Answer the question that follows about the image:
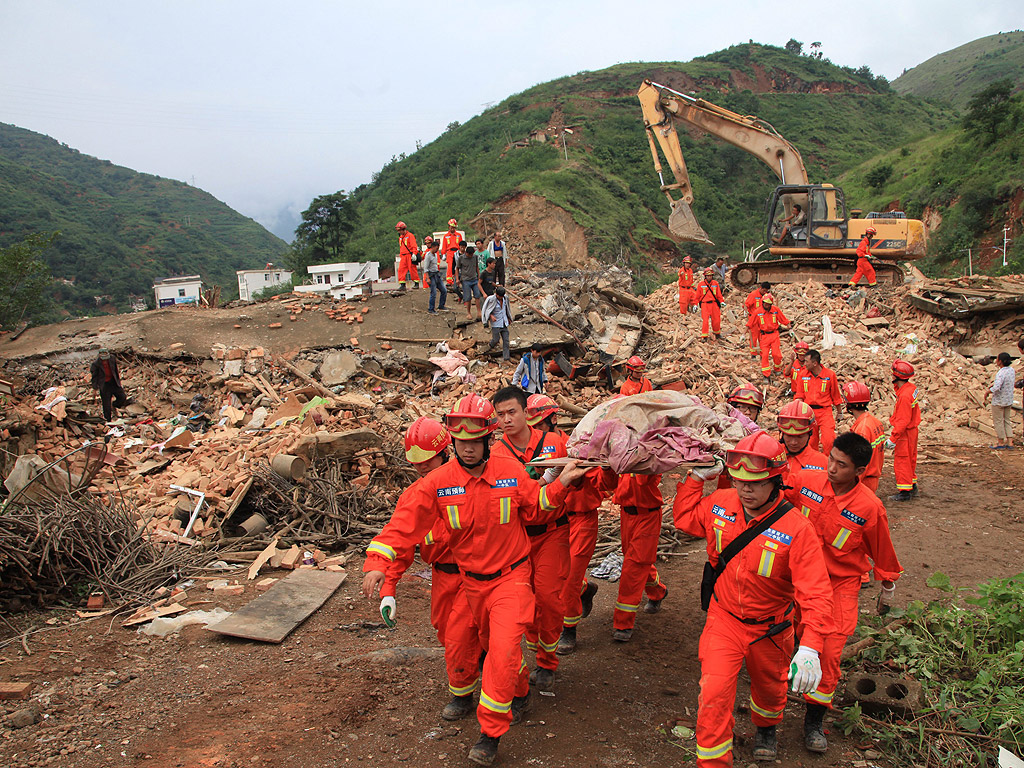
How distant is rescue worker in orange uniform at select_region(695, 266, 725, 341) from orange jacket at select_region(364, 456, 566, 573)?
1140 cm

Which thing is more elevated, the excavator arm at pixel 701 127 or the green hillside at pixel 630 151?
the green hillside at pixel 630 151

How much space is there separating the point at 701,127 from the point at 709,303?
6.20m

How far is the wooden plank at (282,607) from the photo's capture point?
15.9 feet

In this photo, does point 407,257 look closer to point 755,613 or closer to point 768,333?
point 768,333

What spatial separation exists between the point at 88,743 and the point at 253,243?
254ft

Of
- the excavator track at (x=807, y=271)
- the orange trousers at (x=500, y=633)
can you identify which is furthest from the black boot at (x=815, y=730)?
the excavator track at (x=807, y=271)

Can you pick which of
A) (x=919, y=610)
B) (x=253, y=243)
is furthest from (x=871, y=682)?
(x=253, y=243)

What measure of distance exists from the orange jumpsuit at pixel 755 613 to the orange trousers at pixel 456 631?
1206 millimetres

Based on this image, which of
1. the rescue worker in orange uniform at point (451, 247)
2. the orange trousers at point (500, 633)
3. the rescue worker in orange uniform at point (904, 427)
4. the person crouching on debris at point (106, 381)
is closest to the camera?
the orange trousers at point (500, 633)

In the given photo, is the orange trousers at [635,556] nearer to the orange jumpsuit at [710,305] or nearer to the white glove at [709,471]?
the white glove at [709,471]

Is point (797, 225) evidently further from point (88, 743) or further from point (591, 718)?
point (88, 743)

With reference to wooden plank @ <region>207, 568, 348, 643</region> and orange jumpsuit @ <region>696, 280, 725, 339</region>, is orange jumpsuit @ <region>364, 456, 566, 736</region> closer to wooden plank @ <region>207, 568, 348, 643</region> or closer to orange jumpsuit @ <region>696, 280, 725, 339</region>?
wooden plank @ <region>207, 568, 348, 643</region>

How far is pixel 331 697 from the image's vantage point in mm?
3900

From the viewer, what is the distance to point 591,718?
12.0 feet
